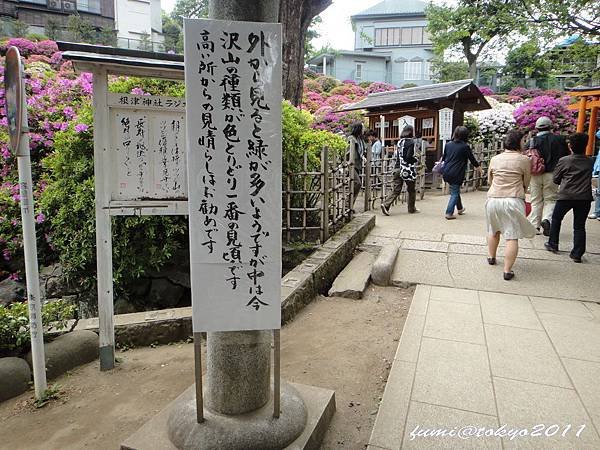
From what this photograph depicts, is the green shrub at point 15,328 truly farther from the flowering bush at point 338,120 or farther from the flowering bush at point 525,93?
the flowering bush at point 525,93

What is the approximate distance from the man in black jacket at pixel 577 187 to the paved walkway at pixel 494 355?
0.38 m

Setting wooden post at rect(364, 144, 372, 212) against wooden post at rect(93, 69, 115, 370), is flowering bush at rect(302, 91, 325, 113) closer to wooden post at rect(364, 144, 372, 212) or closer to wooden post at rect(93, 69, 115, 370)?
wooden post at rect(364, 144, 372, 212)

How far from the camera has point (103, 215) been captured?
3.28 metres

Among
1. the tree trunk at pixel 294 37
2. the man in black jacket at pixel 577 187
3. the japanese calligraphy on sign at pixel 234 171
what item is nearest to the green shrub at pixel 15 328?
the japanese calligraphy on sign at pixel 234 171

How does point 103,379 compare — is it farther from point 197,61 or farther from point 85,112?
point 85,112

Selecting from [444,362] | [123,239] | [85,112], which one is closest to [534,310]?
[444,362]

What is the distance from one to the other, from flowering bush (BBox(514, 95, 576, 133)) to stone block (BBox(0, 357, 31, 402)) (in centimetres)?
1856

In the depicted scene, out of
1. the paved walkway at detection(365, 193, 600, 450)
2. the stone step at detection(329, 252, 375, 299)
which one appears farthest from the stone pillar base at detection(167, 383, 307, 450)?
the stone step at detection(329, 252, 375, 299)

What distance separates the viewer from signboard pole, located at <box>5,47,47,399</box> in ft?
9.14

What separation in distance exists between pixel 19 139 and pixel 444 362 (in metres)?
3.47

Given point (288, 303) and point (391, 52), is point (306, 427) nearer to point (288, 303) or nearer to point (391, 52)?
point (288, 303)

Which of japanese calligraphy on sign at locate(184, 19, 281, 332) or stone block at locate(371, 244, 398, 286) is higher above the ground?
japanese calligraphy on sign at locate(184, 19, 281, 332)

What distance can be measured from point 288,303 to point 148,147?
6.63 feet

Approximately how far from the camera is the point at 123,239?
4.82m
